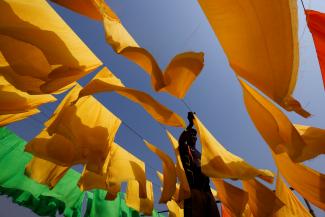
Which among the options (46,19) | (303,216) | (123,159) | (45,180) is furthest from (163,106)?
(303,216)

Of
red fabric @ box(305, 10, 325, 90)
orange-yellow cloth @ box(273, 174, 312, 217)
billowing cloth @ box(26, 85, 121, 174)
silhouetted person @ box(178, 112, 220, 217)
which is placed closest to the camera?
red fabric @ box(305, 10, 325, 90)

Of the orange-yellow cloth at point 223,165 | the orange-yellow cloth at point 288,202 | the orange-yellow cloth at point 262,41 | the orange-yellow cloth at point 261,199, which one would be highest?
the orange-yellow cloth at point 262,41

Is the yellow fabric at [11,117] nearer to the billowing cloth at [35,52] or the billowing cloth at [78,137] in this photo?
the billowing cloth at [78,137]

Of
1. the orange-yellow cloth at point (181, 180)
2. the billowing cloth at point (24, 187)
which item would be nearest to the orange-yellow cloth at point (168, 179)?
the orange-yellow cloth at point (181, 180)

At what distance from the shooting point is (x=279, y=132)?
1.11 meters

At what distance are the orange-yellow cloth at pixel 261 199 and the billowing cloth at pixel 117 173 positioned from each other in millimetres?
753

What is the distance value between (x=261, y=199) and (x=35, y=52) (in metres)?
1.62

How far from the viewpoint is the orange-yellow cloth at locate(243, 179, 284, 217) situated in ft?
5.75

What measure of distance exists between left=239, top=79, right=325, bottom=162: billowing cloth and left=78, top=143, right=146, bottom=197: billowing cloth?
3.00 ft

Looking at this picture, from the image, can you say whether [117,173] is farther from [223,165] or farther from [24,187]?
[24,187]

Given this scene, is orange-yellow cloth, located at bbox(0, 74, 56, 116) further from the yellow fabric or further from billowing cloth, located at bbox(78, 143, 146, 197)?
billowing cloth, located at bbox(78, 143, 146, 197)

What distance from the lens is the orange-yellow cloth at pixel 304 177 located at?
162 cm

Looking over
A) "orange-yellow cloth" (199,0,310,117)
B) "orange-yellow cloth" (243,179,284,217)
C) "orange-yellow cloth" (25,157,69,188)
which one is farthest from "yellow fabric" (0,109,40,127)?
"orange-yellow cloth" (243,179,284,217)

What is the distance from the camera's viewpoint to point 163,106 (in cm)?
115
